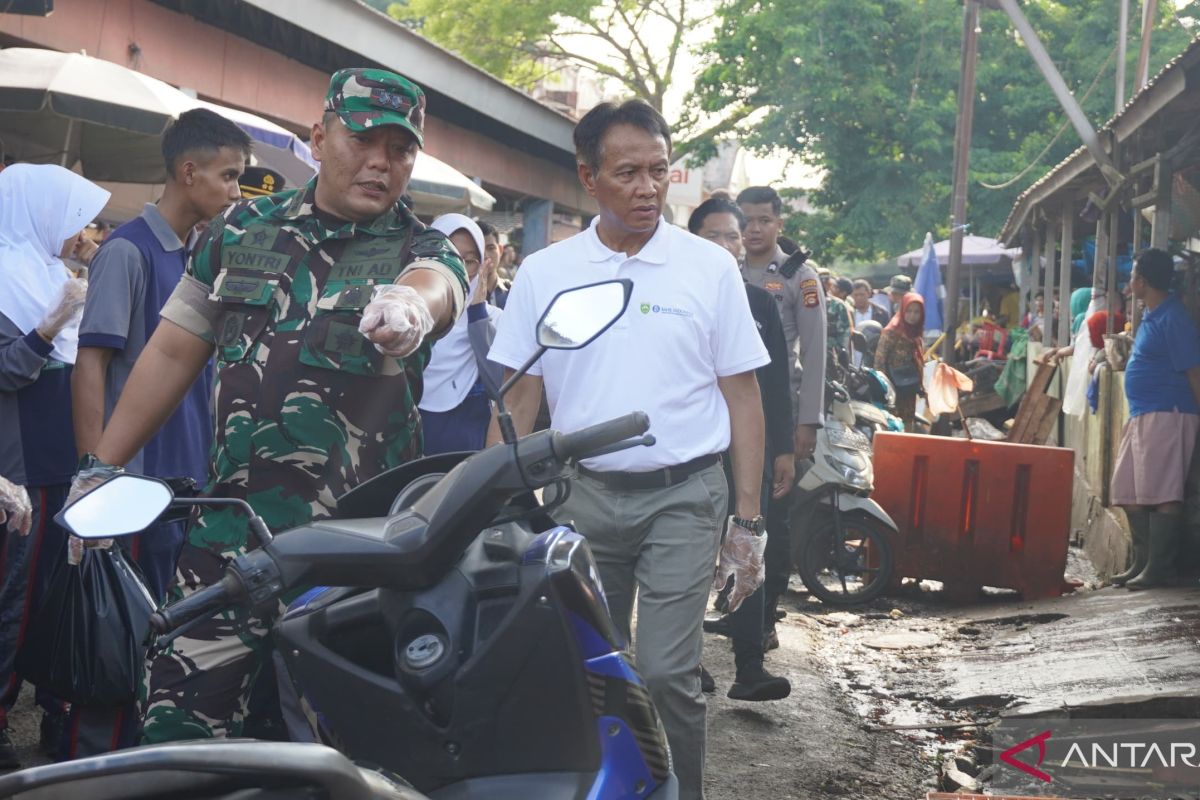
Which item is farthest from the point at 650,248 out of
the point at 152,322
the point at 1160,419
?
the point at 1160,419

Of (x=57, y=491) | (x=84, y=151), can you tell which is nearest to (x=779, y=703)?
(x=57, y=491)

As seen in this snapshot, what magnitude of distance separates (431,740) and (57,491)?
3.28 m

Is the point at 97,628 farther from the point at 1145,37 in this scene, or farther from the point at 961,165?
the point at 961,165

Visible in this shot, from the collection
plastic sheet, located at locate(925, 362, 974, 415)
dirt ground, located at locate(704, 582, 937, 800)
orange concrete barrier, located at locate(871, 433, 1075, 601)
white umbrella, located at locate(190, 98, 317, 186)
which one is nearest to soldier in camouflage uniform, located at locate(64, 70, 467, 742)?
dirt ground, located at locate(704, 582, 937, 800)

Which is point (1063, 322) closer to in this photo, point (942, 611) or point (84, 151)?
point (942, 611)

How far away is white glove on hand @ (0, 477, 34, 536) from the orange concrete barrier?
6.07 m

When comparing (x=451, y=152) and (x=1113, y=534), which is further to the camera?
(x=451, y=152)

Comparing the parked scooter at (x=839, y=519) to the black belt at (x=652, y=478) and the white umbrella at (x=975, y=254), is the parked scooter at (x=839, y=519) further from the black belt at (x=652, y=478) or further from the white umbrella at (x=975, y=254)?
the white umbrella at (x=975, y=254)

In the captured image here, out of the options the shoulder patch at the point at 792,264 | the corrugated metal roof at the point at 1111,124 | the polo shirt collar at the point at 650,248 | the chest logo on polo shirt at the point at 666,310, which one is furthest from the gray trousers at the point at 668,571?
the corrugated metal roof at the point at 1111,124

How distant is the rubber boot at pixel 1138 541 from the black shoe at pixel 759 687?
154 inches

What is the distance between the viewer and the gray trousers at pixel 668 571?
379 cm

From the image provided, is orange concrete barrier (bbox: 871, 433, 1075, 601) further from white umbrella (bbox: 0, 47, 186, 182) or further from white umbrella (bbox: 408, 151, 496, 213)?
white umbrella (bbox: 0, 47, 186, 182)

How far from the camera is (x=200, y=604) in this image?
82.6 inches

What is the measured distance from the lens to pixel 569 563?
2.15 metres
